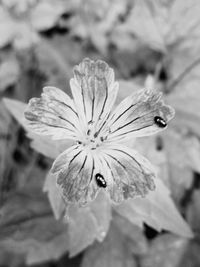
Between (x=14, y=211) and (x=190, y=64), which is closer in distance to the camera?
(x=14, y=211)

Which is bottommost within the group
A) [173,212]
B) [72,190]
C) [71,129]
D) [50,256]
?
[50,256]

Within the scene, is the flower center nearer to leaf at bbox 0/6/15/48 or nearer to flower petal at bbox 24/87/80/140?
flower petal at bbox 24/87/80/140

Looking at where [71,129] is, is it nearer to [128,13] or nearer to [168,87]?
[168,87]

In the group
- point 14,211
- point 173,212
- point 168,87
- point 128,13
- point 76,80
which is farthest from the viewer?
point 128,13

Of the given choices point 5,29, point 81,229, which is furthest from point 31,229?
point 5,29

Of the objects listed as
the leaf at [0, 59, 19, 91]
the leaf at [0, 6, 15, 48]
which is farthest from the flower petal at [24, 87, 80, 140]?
the leaf at [0, 6, 15, 48]

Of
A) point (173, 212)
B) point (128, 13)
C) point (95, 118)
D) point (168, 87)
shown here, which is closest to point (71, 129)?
point (95, 118)

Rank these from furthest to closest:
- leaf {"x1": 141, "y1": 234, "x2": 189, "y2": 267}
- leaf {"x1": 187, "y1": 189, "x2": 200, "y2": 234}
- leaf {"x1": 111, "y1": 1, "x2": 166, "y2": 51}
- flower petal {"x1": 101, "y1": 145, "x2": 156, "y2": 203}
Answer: leaf {"x1": 111, "y1": 1, "x2": 166, "y2": 51}, leaf {"x1": 187, "y1": 189, "x2": 200, "y2": 234}, leaf {"x1": 141, "y1": 234, "x2": 189, "y2": 267}, flower petal {"x1": 101, "y1": 145, "x2": 156, "y2": 203}
